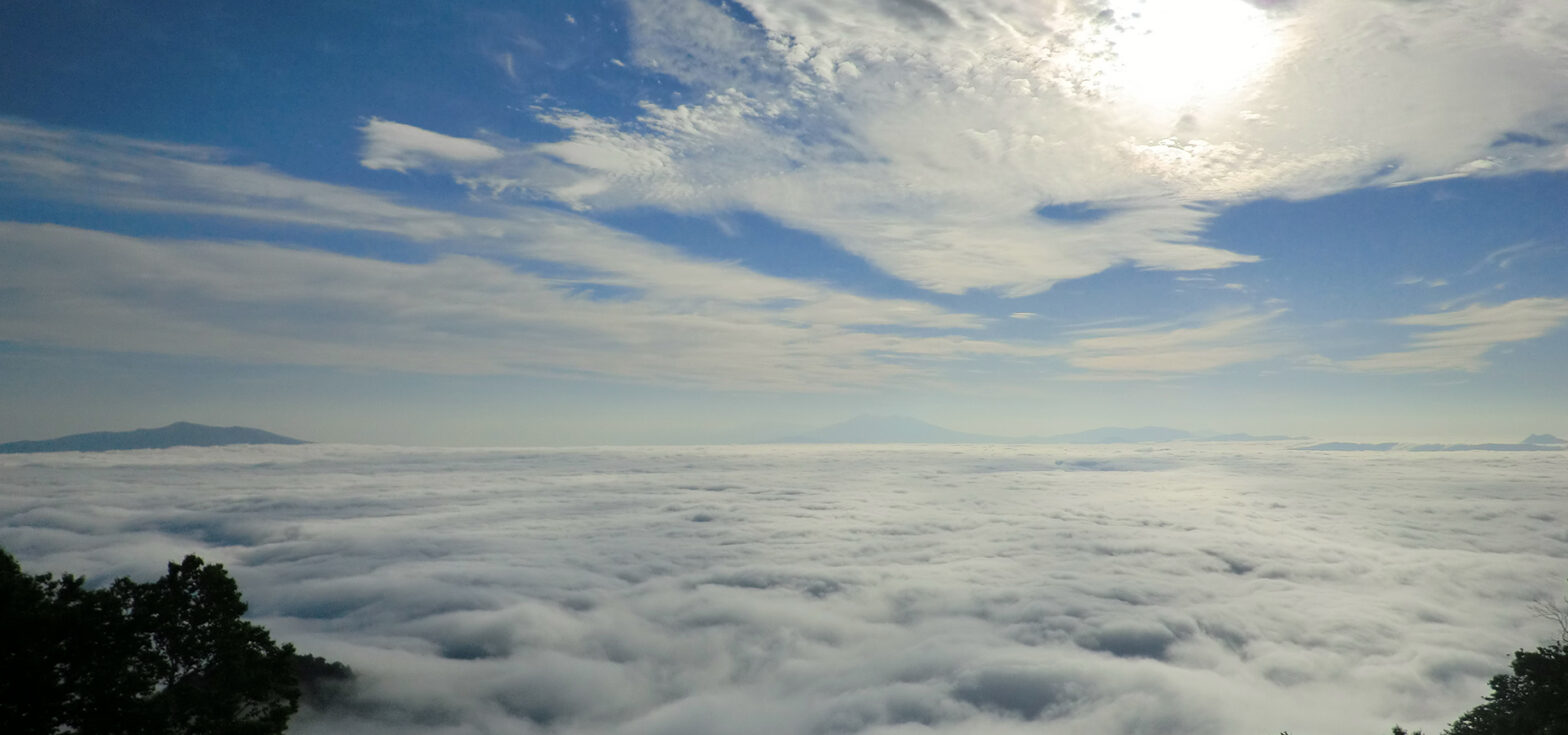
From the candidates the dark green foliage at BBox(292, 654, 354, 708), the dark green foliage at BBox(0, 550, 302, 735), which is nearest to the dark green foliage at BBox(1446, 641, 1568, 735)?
the dark green foliage at BBox(0, 550, 302, 735)

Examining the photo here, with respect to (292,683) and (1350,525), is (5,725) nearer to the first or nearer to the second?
(292,683)

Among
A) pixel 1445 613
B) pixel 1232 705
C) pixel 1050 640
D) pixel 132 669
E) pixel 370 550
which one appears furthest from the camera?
pixel 370 550

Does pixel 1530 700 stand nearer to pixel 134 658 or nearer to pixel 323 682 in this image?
pixel 134 658

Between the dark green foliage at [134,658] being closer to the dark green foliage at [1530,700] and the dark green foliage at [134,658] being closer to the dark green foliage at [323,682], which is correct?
the dark green foliage at [1530,700]

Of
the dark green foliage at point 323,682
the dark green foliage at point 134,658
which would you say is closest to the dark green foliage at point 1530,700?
the dark green foliage at point 134,658

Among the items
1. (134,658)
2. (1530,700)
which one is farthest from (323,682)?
(1530,700)

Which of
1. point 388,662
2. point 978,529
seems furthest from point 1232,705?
point 388,662

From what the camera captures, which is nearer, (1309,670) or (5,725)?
(5,725)
